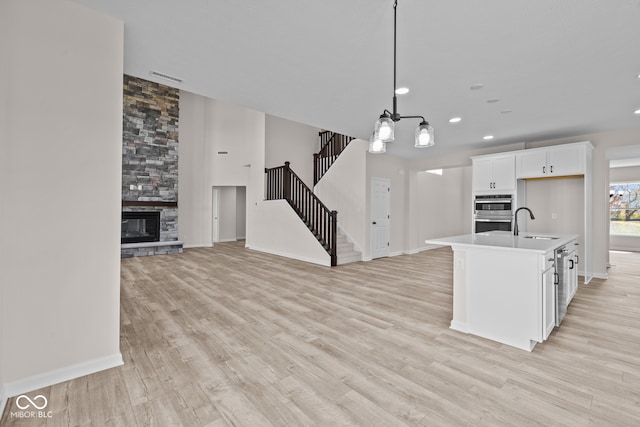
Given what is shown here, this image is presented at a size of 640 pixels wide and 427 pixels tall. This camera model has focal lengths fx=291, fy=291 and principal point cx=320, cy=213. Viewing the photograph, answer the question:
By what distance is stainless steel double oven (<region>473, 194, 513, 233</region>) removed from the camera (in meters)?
5.91

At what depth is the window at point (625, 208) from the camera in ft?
28.4

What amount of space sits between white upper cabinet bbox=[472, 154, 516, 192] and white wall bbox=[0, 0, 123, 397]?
6499mm

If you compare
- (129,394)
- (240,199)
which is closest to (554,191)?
(129,394)

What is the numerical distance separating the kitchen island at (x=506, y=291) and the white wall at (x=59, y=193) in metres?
3.13

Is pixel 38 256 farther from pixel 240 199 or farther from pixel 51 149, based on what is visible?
pixel 240 199

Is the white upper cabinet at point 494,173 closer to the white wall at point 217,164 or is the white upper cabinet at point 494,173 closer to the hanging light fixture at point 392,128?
the hanging light fixture at point 392,128

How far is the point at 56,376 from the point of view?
2.07m

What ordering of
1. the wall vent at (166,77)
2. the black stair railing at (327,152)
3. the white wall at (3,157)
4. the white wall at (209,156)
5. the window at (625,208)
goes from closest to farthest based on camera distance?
the white wall at (3,157), the wall vent at (166,77), the black stair railing at (327,152), the window at (625,208), the white wall at (209,156)

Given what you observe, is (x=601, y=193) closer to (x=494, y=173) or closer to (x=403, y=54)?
(x=494, y=173)

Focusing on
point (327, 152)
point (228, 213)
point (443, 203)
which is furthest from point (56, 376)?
point (443, 203)

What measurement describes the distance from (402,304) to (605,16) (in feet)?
10.9

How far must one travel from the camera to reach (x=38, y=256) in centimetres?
203

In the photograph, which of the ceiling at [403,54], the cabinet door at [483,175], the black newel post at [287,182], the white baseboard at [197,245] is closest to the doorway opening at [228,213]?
the white baseboard at [197,245]

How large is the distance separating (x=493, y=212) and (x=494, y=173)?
834 mm
